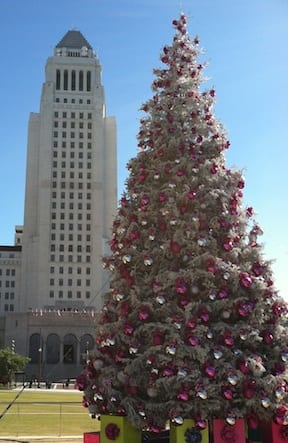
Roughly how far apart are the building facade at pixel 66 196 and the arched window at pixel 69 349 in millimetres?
10034

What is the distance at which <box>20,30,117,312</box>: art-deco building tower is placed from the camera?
111062 millimetres

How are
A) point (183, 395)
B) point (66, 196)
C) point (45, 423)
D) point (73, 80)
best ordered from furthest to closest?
point (73, 80) < point (66, 196) < point (45, 423) < point (183, 395)

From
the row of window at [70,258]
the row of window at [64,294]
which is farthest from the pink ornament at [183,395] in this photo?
the row of window at [70,258]

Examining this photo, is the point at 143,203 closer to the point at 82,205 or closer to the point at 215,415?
the point at 215,415

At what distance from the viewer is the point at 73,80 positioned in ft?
407

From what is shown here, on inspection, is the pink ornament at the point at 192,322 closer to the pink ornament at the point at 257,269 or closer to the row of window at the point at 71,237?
the pink ornament at the point at 257,269

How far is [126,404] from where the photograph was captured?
10.9 metres

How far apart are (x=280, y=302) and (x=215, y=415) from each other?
118 inches

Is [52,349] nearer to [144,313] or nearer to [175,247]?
[144,313]

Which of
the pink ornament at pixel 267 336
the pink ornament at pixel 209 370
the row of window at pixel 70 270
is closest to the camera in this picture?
the pink ornament at pixel 209 370

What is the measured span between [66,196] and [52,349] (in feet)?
125

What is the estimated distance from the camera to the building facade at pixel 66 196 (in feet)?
364

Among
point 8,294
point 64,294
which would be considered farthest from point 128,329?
point 8,294

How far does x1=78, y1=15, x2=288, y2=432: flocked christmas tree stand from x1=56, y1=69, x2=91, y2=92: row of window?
376ft
